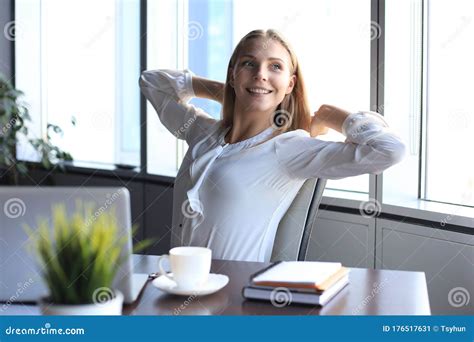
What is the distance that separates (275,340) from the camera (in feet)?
4.00

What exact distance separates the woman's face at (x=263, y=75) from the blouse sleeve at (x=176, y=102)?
261mm

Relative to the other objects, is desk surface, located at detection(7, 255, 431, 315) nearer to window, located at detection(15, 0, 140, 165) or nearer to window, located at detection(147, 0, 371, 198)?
window, located at detection(147, 0, 371, 198)

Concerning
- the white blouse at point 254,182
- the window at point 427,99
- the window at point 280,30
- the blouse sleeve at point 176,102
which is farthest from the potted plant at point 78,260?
the window at point 280,30

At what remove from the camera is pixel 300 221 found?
2131 millimetres

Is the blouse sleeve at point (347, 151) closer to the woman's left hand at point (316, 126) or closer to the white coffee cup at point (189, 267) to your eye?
the woman's left hand at point (316, 126)

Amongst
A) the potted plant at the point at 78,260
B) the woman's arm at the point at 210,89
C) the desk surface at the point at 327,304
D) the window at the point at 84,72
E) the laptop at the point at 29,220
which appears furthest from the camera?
the window at the point at 84,72

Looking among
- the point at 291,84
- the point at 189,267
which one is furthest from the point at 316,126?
the point at 189,267

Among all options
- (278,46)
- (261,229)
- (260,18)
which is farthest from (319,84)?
(261,229)

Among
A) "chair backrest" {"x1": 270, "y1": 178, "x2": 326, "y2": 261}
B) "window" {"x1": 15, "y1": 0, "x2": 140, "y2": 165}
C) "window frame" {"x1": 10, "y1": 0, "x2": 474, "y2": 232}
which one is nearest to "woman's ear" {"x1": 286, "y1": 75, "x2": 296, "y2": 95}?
"chair backrest" {"x1": 270, "y1": 178, "x2": 326, "y2": 261}

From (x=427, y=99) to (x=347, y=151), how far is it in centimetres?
99

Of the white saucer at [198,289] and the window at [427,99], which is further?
the window at [427,99]

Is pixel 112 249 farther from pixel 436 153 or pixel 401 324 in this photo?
pixel 436 153

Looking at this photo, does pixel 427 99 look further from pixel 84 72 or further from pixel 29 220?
pixel 84 72

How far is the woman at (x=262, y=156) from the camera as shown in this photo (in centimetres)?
207
